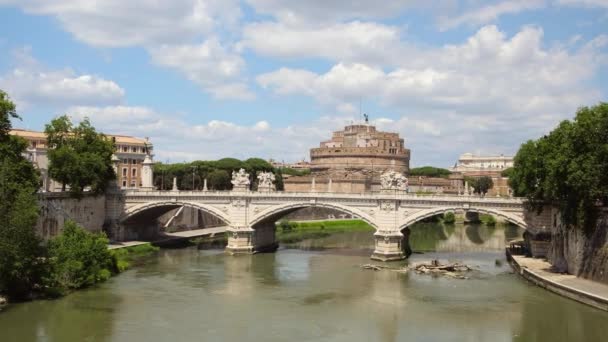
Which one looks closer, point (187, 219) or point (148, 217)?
point (148, 217)

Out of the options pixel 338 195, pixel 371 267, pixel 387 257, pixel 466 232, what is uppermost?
pixel 338 195

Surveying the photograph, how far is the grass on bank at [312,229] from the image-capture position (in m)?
60.0

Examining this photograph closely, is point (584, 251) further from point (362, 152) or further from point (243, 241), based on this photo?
point (362, 152)

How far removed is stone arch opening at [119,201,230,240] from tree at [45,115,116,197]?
352 cm

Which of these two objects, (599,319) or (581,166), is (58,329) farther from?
(581,166)

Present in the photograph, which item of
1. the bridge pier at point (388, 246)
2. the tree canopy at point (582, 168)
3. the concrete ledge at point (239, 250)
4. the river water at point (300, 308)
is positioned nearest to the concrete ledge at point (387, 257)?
the bridge pier at point (388, 246)

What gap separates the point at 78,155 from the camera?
4294 centimetres

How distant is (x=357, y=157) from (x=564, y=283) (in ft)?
198

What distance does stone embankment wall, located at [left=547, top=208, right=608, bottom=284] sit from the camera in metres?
28.6

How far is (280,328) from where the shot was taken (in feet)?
80.7

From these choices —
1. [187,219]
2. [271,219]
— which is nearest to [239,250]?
[271,219]

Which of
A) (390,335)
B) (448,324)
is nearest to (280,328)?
(390,335)

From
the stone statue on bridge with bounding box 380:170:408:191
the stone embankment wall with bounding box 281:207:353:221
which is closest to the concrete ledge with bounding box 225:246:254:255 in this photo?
the stone statue on bridge with bounding box 380:170:408:191

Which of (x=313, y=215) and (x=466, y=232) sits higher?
(x=313, y=215)
